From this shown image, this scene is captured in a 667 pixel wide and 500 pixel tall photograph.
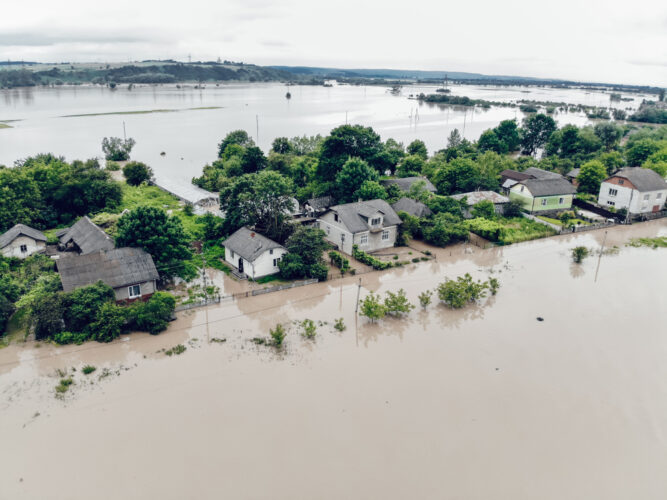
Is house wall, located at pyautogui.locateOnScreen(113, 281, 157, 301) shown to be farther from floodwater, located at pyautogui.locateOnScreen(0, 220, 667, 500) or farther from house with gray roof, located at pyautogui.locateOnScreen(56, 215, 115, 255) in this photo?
house with gray roof, located at pyautogui.locateOnScreen(56, 215, 115, 255)

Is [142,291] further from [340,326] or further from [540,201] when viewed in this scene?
[540,201]

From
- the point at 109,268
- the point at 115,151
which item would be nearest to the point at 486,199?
the point at 109,268

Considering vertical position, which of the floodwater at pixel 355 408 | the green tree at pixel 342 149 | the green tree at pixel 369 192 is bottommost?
the floodwater at pixel 355 408

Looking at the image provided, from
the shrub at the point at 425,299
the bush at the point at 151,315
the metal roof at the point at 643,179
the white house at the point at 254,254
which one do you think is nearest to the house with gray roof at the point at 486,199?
the metal roof at the point at 643,179

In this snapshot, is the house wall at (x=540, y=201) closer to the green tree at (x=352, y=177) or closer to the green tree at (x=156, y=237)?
the green tree at (x=352, y=177)

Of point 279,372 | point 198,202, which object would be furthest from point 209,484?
point 198,202

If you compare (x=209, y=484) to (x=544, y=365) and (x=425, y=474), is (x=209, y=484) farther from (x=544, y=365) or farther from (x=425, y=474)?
(x=544, y=365)

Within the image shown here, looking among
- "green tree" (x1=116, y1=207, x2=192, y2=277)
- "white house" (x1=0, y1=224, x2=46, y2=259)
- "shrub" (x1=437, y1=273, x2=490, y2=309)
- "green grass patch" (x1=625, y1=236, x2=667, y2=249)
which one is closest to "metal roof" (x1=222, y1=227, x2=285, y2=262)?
"green tree" (x1=116, y1=207, x2=192, y2=277)
